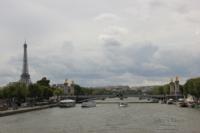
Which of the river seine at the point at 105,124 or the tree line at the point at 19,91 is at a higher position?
the tree line at the point at 19,91

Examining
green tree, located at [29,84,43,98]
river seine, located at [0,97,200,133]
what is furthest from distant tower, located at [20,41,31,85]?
river seine, located at [0,97,200,133]

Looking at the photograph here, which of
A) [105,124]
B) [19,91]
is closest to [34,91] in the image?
[19,91]

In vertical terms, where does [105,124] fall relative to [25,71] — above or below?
below

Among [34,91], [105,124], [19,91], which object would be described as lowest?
[105,124]

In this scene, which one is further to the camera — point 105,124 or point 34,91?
point 34,91

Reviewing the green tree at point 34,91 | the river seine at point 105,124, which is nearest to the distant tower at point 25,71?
the green tree at point 34,91

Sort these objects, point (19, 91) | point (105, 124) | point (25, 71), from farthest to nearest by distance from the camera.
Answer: point (25, 71) < point (19, 91) < point (105, 124)

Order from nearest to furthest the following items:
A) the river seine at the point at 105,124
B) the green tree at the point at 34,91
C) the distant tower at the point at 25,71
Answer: the river seine at the point at 105,124 → the green tree at the point at 34,91 → the distant tower at the point at 25,71

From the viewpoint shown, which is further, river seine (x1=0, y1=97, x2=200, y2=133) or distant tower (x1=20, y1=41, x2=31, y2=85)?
distant tower (x1=20, y1=41, x2=31, y2=85)

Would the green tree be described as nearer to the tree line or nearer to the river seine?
the tree line

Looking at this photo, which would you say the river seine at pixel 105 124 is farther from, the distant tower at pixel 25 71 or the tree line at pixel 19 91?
the distant tower at pixel 25 71

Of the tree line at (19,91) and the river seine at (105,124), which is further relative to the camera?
the tree line at (19,91)

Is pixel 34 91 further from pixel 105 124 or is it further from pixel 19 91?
pixel 105 124

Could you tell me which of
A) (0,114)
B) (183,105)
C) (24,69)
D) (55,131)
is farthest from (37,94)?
(55,131)
